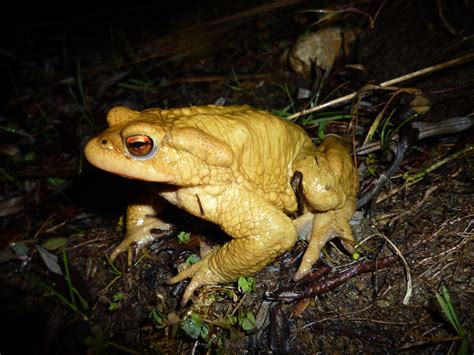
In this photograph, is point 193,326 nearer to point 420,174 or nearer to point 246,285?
point 246,285

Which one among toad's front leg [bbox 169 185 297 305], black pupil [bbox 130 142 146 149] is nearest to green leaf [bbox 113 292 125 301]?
toad's front leg [bbox 169 185 297 305]

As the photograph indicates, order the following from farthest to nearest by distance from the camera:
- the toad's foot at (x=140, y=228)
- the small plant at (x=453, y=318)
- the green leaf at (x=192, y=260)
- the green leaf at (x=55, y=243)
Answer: the green leaf at (x=55, y=243) < the toad's foot at (x=140, y=228) < the green leaf at (x=192, y=260) < the small plant at (x=453, y=318)

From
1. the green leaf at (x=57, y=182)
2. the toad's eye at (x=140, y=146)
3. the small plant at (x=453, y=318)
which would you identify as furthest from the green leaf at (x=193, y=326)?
the green leaf at (x=57, y=182)

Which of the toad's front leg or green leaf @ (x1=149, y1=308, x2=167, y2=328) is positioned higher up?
the toad's front leg

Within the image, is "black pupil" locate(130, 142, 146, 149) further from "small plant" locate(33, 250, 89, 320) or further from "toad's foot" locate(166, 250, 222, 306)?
"small plant" locate(33, 250, 89, 320)

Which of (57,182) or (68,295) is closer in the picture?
(68,295)

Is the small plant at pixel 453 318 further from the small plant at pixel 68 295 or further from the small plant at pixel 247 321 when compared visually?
the small plant at pixel 68 295

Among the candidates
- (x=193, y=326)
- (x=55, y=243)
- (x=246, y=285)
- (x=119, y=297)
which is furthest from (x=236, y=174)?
(x=55, y=243)
